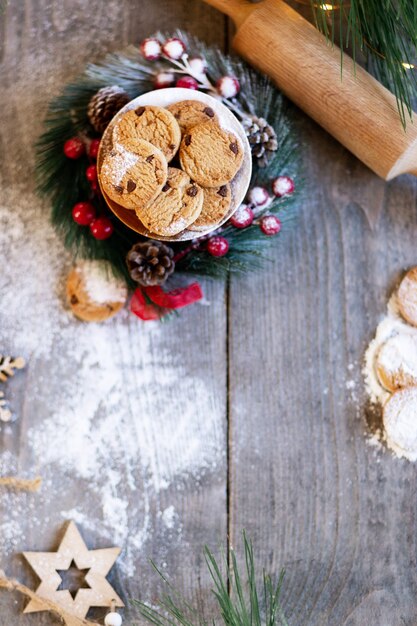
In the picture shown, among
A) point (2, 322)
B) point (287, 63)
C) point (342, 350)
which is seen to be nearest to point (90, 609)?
point (2, 322)

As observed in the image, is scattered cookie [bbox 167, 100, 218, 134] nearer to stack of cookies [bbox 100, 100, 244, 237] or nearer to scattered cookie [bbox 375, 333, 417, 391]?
stack of cookies [bbox 100, 100, 244, 237]

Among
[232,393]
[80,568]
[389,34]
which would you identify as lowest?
[80,568]

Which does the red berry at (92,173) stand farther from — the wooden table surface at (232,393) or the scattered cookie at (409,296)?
the scattered cookie at (409,296)

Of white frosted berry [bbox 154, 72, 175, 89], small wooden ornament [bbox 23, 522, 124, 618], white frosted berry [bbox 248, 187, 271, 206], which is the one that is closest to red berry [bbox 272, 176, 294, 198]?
white frosted berry [bbox 248, 187, 271, 206]

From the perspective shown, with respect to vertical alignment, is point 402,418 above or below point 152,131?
below

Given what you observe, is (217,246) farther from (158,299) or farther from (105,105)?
(105,105)

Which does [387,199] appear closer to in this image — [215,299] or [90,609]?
[215,299]

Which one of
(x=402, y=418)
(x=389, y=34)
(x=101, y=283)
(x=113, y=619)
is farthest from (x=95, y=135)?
(x=113, y=619)
